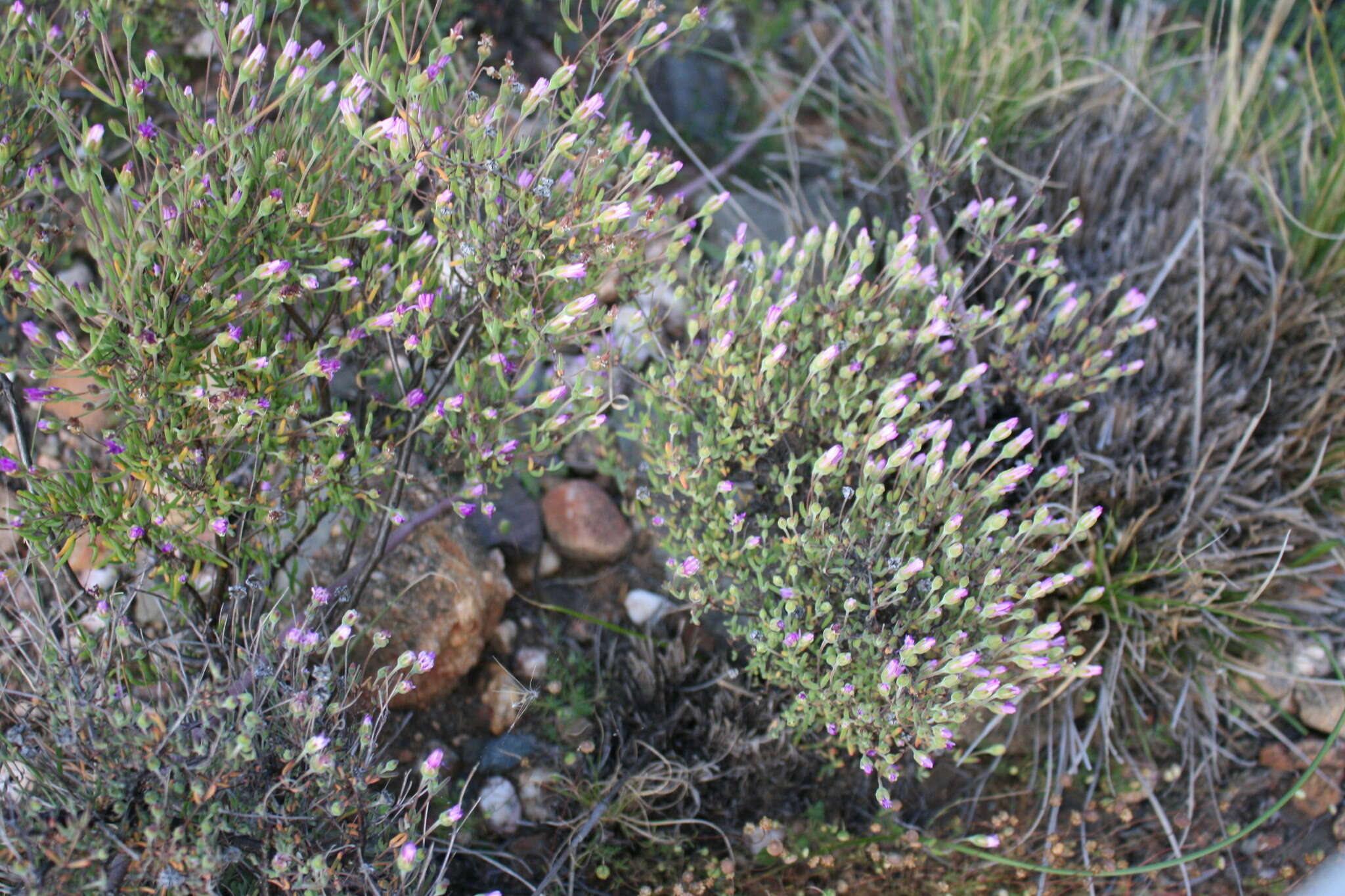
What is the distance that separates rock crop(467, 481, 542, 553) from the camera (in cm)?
270

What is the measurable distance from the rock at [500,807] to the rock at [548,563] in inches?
24.2

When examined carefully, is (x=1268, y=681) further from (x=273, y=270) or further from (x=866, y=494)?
(x=273, y=270)

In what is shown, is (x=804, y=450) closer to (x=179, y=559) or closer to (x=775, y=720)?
(x=775, y=720)

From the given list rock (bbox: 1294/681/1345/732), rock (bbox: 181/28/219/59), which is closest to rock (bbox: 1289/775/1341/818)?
rock (bbox: 1294/681/1345/732)

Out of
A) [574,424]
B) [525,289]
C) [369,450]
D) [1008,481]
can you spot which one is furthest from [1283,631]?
[369,450]

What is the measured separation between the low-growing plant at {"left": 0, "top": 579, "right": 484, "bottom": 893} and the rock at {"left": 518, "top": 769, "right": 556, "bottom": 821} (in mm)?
510

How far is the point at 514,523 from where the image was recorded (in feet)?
9.03

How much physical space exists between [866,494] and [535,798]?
114cm

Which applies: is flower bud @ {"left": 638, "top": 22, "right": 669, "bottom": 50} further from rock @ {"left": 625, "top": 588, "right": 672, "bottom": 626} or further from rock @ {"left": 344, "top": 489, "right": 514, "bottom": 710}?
rock @ {"left": 625, "top": 588, "right": 672, "bottom": 626}

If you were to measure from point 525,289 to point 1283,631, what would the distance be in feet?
7.82

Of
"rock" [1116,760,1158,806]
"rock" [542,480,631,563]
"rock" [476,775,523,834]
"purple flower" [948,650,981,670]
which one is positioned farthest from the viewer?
"rock" [542,480,631,563]

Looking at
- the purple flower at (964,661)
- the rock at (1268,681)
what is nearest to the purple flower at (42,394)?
the purple flower at (964,661)

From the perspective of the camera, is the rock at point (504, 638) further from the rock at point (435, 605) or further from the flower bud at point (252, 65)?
the flower bud at point (252, 65)

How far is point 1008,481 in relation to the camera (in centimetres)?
189
